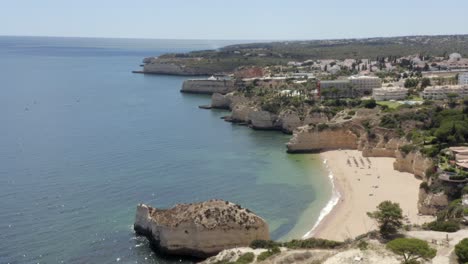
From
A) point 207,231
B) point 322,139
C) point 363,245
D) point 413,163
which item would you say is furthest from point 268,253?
point 322,139

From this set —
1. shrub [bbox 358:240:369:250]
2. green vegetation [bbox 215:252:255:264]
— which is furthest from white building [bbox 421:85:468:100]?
green vegetation [bbox 215:252:255:264]

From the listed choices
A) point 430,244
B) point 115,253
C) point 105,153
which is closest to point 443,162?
point 430,244

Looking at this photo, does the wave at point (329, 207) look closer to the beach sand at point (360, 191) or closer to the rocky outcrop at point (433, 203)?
the beach sand at point (360, 191)

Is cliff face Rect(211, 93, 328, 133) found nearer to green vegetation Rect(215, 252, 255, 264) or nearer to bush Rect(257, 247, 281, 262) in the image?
bush Rect(257, 247, 281, 262)

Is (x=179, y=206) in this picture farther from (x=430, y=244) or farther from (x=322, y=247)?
(x=430, y=244)

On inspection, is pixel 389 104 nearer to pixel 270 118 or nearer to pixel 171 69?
pixel 270 118
